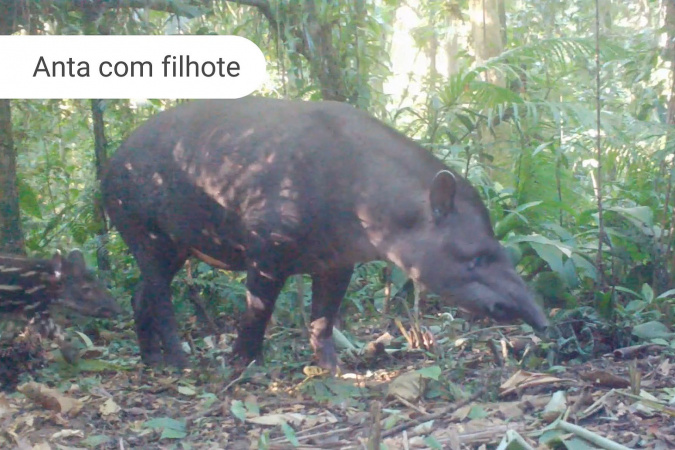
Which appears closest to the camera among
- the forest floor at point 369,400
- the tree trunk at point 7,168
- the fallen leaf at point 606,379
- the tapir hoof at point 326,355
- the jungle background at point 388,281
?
the forest floor at point 369,400

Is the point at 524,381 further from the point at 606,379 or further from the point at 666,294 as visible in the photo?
the point at 666,294

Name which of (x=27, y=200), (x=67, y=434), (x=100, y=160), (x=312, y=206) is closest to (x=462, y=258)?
(x=312, y=206)

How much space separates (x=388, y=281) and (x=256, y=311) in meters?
1.61

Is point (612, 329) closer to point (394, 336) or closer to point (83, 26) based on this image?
point (394, 336)

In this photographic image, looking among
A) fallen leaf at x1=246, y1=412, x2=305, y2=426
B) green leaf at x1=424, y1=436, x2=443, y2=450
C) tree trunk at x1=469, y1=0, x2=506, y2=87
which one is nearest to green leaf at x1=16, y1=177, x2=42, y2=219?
fallen leaf at x1=246, y1=412, x2=305, y2=426

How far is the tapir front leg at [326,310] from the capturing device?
6227 millimetres

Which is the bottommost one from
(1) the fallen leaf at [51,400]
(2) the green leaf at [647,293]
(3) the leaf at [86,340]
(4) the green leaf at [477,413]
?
(4) the green leaf at [477,413]

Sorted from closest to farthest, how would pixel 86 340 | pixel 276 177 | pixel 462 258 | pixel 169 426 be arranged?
pixel 169 426 → pixel 462 258 → pixel 276 177 → pixel 86 340

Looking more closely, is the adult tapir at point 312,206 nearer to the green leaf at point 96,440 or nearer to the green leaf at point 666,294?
the green leaf at point 666,294

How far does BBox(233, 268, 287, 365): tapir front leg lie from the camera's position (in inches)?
233

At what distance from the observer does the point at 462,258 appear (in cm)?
565

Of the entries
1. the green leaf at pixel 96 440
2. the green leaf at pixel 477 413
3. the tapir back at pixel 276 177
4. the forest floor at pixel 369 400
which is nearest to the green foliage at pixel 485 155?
the forest floor at pixel 369 400

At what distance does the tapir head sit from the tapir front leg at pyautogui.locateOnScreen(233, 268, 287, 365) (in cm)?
95

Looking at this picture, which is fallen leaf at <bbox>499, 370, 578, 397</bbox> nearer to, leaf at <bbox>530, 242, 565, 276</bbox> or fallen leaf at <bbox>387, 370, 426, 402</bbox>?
fallen leaf at <bbox>387, 370, 426, 402</bbox>
